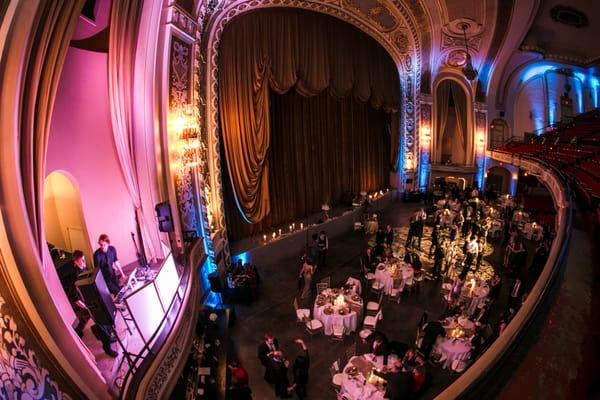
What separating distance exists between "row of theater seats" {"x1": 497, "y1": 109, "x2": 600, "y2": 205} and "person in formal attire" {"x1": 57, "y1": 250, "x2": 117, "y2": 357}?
6701mm

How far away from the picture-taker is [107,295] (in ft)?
11.9

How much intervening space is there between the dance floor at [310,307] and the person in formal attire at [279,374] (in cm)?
25

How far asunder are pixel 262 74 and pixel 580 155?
9.18 meters

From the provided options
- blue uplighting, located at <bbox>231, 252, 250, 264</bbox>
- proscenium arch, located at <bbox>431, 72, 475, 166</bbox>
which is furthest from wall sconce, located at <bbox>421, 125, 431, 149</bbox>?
blue uplighting, located at <bbox>231, 252, 250, 264</bbox>

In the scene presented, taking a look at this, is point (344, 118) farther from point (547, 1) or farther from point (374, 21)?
point (547, 1)

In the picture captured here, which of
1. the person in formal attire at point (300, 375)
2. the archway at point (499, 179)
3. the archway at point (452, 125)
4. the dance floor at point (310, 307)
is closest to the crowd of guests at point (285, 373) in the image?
the person in formal attire at point (300, 375)

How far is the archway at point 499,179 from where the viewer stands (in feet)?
63.4

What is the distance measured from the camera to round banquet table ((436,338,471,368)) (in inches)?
220

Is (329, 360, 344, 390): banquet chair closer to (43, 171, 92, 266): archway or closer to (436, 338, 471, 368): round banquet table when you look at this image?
(436, 338, 471, 368): round banquet table

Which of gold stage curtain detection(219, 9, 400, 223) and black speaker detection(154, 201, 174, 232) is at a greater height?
gold stage curtain detection(219, 9, 400, 223)

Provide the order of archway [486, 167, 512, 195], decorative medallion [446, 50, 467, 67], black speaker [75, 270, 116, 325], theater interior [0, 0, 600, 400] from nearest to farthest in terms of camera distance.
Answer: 1. theater interior [0, 0, 600, 400]
2. black speaker [75, 270, 116, 325]
3. decorative medallion [446, 50, 467, 67]
4. archway [486, 167, 512, 195]

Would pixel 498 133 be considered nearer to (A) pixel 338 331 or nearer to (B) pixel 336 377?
(A) pixel 338 331

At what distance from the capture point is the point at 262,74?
9.73 m

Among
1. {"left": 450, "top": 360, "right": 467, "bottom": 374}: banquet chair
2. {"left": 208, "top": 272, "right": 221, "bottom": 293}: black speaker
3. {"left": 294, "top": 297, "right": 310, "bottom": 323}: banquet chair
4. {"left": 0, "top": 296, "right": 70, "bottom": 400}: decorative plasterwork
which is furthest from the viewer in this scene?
{"left": 208, "top": 272, "right": 221, "bottom": 293}: black speaker
